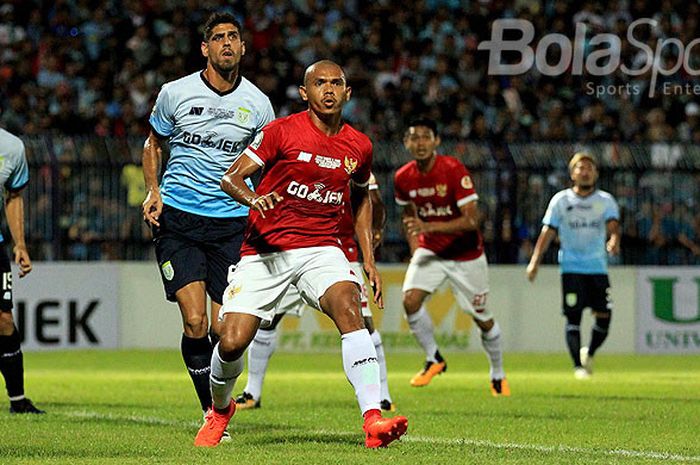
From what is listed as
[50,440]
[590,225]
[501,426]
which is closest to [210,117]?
[50,440]

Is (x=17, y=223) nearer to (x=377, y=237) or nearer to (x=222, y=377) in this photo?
(x=377, y=237)

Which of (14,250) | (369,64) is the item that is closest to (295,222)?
(14,250)

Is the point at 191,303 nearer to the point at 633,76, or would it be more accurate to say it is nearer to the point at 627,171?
the point at 627,171

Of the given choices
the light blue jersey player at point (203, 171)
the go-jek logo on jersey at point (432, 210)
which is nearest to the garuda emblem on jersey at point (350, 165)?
the light blue jersey player at point (203, 171)

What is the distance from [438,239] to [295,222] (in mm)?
5646

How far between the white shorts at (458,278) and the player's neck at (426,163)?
87 centimetres

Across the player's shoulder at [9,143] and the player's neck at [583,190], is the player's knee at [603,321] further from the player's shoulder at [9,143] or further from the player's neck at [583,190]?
the player's shoulder at [9,143]

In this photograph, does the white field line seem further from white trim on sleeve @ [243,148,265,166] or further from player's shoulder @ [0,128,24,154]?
player's shoulder @ [0,128,24,154]

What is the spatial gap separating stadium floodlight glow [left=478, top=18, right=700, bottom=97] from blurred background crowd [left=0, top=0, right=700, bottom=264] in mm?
151

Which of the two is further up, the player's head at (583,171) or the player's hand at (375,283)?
the player's head at (583,171)

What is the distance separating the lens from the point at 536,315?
20234 mm

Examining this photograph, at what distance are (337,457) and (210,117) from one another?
267cm

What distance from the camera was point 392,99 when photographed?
23266mm

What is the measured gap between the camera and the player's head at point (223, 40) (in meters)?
9.39
